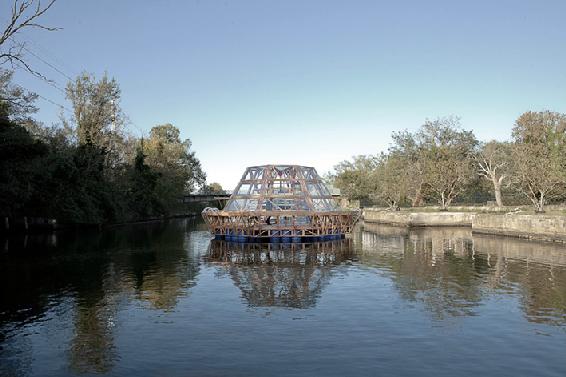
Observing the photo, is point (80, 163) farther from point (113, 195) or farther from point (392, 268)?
point (392, 268)

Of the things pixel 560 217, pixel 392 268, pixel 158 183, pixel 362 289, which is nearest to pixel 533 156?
pixel 560 217

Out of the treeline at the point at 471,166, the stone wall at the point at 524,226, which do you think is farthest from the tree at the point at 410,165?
the stone wall at the point at 524,226

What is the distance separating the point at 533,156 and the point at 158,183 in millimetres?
67074

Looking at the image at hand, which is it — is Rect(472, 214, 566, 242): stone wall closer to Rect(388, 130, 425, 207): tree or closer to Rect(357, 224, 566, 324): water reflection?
Rect(357, 224, 566, 324): water reflection

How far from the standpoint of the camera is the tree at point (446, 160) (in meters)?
72.9

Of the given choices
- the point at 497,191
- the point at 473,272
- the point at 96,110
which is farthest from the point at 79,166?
the point at 497,191

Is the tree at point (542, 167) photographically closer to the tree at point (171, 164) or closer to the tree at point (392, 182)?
the tree at point (392, 182)

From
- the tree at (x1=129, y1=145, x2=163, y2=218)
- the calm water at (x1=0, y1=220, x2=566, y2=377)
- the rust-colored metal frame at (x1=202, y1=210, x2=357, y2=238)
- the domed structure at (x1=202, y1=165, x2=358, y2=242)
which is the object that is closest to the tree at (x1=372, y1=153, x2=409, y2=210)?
the domed structure at (x1=202, y1=165, x2=358, y2=242)

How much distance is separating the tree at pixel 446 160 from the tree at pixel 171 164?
50.4m

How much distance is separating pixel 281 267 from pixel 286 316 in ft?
38.0

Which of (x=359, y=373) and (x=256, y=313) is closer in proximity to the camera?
(x=359, y=373)

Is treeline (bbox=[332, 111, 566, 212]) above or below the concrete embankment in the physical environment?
above

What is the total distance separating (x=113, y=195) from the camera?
6888 centimetres

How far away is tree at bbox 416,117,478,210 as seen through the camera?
2869 inches
